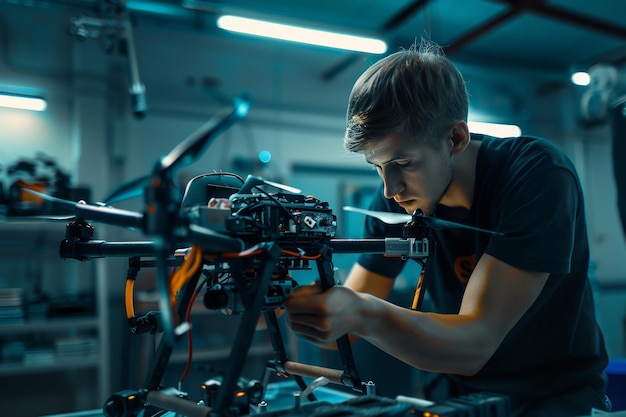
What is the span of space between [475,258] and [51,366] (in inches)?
114

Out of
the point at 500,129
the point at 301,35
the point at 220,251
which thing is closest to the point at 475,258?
the point at 220,251

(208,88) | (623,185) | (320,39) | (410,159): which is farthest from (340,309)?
(208,88)

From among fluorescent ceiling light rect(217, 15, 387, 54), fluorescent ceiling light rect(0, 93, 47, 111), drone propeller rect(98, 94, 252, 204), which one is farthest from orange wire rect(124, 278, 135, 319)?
fluorescent ceiling light rect(0, 93, 47, 111)

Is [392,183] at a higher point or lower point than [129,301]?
higher

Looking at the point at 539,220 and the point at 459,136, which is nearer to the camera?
the point at 539,220

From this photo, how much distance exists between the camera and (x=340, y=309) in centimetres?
73

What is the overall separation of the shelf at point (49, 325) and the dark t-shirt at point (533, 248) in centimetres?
259

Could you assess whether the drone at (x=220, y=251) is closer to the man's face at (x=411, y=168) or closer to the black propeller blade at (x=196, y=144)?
the black propeller blade at (x=196, y=144)

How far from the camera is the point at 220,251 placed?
2.31ft

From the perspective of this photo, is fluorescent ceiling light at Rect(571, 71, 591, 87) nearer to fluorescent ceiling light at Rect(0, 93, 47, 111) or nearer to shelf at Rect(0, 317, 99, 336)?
shelf at Rect(0, 317, 99, 336)

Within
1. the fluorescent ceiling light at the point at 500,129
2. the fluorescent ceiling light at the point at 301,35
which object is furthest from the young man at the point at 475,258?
the fluorescent ceiling light at the point at 500,129

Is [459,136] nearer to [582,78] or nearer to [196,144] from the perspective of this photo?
[196,144]

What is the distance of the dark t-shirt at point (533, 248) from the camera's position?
967 mm

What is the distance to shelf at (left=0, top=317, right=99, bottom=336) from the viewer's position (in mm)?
2914
